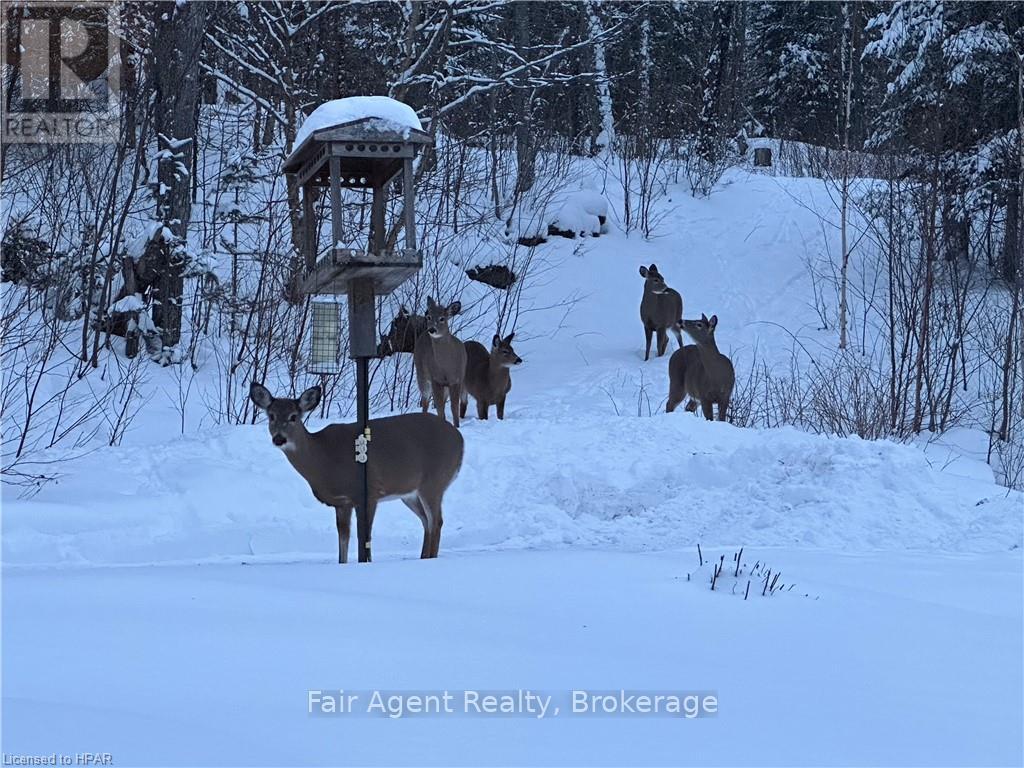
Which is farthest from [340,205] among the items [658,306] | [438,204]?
[438,204]

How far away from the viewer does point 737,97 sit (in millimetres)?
40719

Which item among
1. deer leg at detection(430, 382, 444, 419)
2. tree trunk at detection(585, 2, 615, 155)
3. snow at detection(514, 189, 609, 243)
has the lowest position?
deer leg at detection(430, 382, 444, 419)

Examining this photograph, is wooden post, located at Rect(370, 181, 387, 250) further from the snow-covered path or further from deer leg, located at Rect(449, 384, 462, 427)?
deer leg, located at Rect(449, 384, 462, 427)

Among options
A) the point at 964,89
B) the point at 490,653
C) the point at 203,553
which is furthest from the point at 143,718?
the point at 964,89

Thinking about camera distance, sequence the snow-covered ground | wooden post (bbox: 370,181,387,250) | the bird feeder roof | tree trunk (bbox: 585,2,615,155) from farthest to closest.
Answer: tree trunk (bbox: 585,2,615,155) < wooden post (bbox: 370,181,387,250) < the bird feeder roof < the snow-covered ground

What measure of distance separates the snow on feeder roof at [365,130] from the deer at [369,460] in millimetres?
1578

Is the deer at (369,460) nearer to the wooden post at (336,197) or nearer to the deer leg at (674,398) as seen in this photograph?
the wooden post at (336,197)

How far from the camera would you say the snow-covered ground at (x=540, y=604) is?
356cm

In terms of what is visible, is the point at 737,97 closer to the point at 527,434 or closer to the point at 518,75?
the point at 518,75

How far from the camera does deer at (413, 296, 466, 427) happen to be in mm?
12953

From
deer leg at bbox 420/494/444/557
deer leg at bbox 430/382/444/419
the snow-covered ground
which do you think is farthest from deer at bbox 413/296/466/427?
deer leg at bbox 420/494/444/557

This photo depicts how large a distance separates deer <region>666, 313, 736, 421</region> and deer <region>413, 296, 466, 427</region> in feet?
8.82

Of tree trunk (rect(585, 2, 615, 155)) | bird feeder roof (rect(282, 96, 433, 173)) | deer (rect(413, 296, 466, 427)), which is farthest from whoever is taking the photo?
tree trunk (rect(585, 2, 615, 155))

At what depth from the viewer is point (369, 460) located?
7.65 metres
